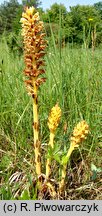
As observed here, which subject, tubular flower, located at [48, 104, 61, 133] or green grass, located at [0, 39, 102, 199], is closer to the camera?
tubular flower, located at [48, 104, 61, 133]

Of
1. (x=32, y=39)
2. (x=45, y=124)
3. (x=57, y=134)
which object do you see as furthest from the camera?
(x=45, y=124)

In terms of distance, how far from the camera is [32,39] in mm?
921

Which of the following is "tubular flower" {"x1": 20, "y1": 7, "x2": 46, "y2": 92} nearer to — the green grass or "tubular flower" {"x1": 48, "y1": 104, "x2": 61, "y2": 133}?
"tubular flower" {"x1": 48, "y1": 104, "x2": 61, "y2": 133}

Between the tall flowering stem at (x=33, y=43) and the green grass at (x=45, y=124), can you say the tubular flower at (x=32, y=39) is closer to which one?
the tall flowering stem at (x=33, y=43)

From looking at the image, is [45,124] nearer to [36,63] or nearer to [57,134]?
[57,134]

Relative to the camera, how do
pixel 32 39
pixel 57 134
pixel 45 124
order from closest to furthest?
pixel 32 39, pixel 57 134, pixel 45 124

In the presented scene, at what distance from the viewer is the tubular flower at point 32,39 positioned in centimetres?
92

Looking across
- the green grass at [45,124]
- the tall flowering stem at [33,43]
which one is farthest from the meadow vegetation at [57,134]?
the tall flowering stem at [33,43]

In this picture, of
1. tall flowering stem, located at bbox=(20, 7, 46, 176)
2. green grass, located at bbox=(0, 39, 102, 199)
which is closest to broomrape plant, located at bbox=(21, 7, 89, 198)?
tall flowering stem, located at bbox=(20, 7, 46, 176)

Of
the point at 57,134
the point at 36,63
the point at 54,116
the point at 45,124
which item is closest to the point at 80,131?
the point at 54,116

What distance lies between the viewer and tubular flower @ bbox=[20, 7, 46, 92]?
3.02 feet

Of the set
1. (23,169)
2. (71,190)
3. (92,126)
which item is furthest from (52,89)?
(71,190)

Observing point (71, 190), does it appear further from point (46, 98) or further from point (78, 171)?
point (46, 98)

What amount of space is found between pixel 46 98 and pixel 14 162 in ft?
1.43
